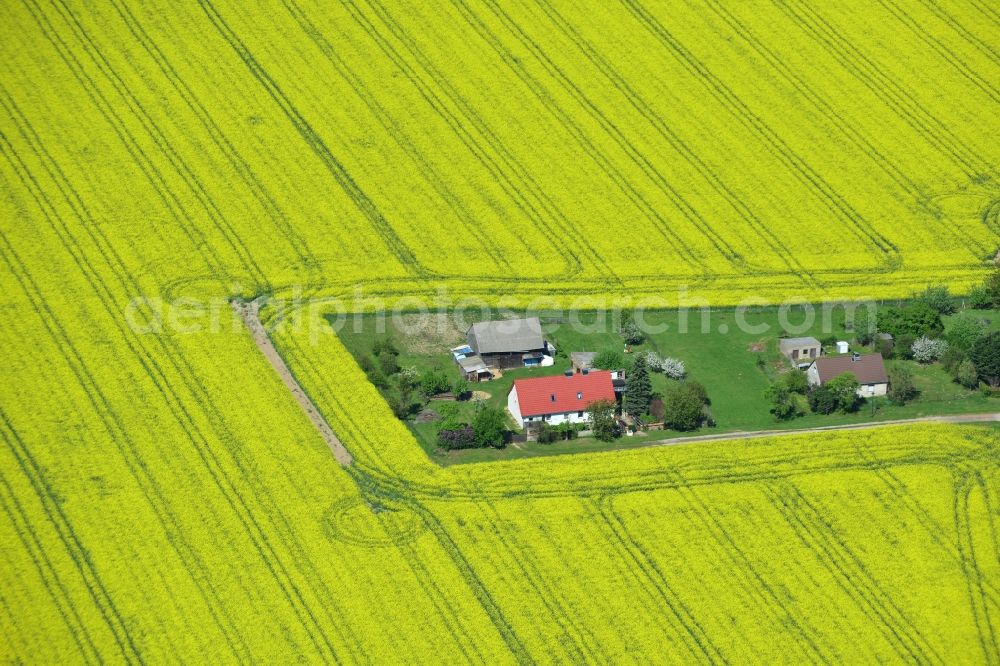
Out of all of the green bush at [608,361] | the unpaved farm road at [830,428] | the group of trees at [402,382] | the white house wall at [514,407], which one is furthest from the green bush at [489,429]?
the green bush at [608,361]

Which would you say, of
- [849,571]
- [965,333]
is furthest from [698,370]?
[849,571]

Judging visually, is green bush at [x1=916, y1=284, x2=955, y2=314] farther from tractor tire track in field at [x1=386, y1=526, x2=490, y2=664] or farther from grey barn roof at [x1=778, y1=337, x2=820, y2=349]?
tractor tire track in field at [x1=386, y1=526, x2=490, y2=664]

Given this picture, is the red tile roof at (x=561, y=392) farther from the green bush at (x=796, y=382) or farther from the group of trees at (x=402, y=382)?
the green bush at (x=796, y=382)

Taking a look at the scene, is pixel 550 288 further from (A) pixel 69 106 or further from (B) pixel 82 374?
(A) pixel 69 106

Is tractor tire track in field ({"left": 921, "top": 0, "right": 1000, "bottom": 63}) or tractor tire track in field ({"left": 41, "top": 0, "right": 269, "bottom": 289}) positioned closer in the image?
tractor tire track in field ({"left": 41, "top": 0, "right": 269, "bottom": 289})

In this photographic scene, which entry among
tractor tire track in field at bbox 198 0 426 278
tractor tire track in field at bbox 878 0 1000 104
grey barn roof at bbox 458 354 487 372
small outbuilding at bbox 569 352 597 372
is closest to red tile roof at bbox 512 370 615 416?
small outbuilding at bbox 569 352 597 372

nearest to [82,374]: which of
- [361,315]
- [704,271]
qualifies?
[361,315]
